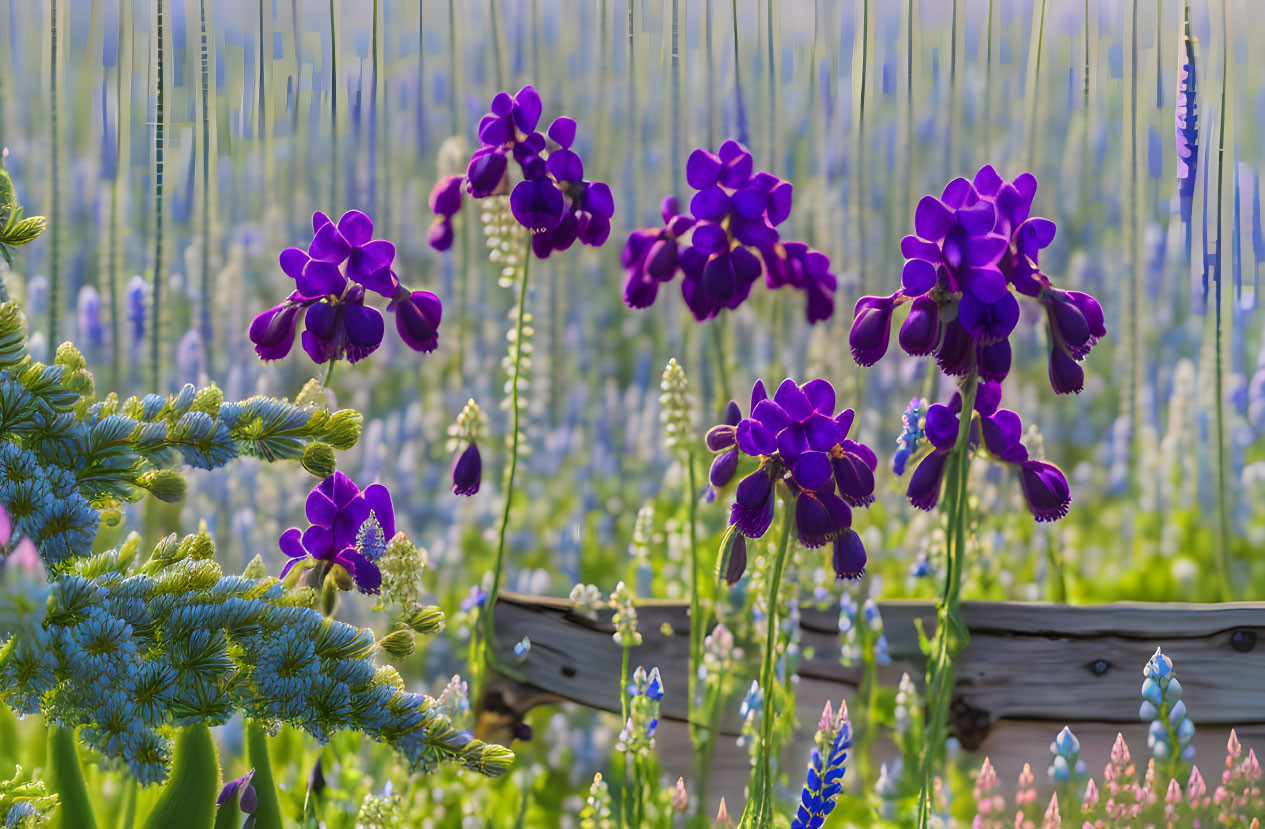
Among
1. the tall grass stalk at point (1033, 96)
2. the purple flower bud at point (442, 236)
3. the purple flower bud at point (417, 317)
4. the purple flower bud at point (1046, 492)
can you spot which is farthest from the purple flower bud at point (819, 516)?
the tall grass stalk at point (1033, 96)

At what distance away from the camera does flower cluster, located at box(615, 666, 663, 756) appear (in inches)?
76.7

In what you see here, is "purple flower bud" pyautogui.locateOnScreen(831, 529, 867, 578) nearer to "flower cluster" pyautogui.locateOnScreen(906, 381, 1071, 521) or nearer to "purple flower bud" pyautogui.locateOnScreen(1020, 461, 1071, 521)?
"flower cluster" pyautogui.locateOnScreen(906, 381, 1071, 521)

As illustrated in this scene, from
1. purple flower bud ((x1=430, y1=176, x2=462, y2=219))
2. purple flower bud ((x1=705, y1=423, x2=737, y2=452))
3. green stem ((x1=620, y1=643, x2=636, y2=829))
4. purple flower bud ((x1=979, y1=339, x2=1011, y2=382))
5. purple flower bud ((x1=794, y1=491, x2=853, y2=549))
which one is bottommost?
green stem ((x1=620, y1=643, x2=636, y2=829))

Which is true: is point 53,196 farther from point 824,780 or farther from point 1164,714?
point 1164,714

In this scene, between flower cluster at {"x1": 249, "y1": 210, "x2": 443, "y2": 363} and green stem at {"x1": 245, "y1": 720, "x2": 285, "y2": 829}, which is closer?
green stem at {"x1": 245, "y1": 720, "x2": 285, "y2": 829}

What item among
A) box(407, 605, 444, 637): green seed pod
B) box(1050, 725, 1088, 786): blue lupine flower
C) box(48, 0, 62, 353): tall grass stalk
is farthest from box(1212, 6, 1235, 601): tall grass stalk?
box(48, 0, 62, 353): tall grass stalk

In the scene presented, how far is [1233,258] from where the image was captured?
274 centimetres

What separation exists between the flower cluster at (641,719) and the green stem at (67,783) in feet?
3.06

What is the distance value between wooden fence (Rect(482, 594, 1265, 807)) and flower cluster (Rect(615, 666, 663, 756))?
0.32 metres

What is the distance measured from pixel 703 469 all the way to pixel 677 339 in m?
0.49

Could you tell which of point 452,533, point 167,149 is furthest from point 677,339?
point 167,149

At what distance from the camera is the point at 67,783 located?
4.56 feet

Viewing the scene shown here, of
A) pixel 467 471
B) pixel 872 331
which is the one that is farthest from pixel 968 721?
pixel 467 471

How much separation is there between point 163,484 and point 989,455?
1.35 m
